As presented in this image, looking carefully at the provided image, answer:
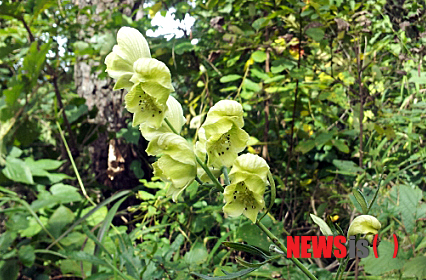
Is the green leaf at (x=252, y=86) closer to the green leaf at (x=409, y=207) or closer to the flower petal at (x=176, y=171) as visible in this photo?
the green leaf at (x=409, y=207)

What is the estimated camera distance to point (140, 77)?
374mm

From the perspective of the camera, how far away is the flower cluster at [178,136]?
0.35 metres

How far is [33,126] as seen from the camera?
1.61 meters

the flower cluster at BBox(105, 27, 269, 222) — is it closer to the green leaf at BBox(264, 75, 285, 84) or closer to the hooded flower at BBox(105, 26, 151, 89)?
the hooded flower at BBox(105, 26, 151, 89)

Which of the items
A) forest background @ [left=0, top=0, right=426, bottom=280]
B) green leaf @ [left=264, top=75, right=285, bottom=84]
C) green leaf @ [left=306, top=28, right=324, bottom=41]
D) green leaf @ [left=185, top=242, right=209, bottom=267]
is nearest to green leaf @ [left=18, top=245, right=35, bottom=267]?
forest background @ [left=0, top=0, right=426, bottom=280]

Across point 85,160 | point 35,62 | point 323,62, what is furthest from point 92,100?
point 323,62

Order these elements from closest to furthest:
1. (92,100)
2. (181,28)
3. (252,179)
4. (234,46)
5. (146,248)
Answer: (252,179)
(146,248)
(234,46)
(181,28)
(92,100)

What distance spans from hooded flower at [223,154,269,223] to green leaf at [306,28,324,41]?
0.81 metres

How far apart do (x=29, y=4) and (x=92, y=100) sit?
54cm

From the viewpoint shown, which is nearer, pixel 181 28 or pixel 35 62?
pixel 35 62

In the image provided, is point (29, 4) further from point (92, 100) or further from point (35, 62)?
point (92, 100)

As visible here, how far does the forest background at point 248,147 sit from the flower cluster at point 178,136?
45cm

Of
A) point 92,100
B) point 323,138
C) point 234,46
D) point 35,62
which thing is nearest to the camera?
point 323,138

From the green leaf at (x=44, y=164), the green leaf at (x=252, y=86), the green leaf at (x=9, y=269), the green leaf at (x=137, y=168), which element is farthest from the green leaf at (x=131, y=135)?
the green leaf at (x=9, y=269)
